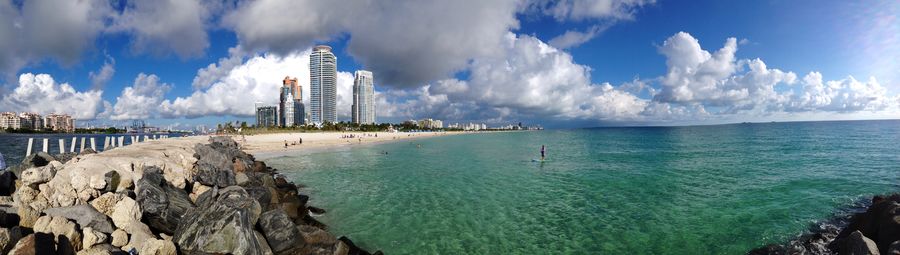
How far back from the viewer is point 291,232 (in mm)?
10297

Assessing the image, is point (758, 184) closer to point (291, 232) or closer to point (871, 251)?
point (871, 251)

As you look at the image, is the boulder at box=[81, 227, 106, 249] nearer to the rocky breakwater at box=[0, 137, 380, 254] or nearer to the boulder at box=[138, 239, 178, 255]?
the rocky breakwater at box=[0, 137, 380, 254]

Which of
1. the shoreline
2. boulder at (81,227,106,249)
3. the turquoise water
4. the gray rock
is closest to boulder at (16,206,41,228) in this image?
the gray rock

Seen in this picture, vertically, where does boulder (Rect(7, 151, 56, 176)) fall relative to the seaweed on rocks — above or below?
above

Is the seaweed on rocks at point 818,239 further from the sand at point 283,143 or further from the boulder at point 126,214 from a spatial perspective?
the sand at point 283,143

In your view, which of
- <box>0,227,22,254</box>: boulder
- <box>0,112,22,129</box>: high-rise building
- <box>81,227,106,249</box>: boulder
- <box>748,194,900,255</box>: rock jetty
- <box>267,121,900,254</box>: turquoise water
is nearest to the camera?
<box>0,227,22,254</box>: boulder

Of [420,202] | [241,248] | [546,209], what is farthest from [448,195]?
[241,248]

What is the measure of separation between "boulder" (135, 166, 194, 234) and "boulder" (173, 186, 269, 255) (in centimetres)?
65

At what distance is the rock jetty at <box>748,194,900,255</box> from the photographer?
8.45 metres

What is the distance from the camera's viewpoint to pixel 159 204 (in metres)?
10.8

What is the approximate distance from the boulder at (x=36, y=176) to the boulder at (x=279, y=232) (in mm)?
6340

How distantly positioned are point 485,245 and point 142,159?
Result: 44.3ft

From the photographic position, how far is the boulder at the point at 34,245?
6.52 metres

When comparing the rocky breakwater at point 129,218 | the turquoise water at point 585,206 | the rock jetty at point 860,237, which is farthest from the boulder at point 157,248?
the rock jetty at point 860,237
